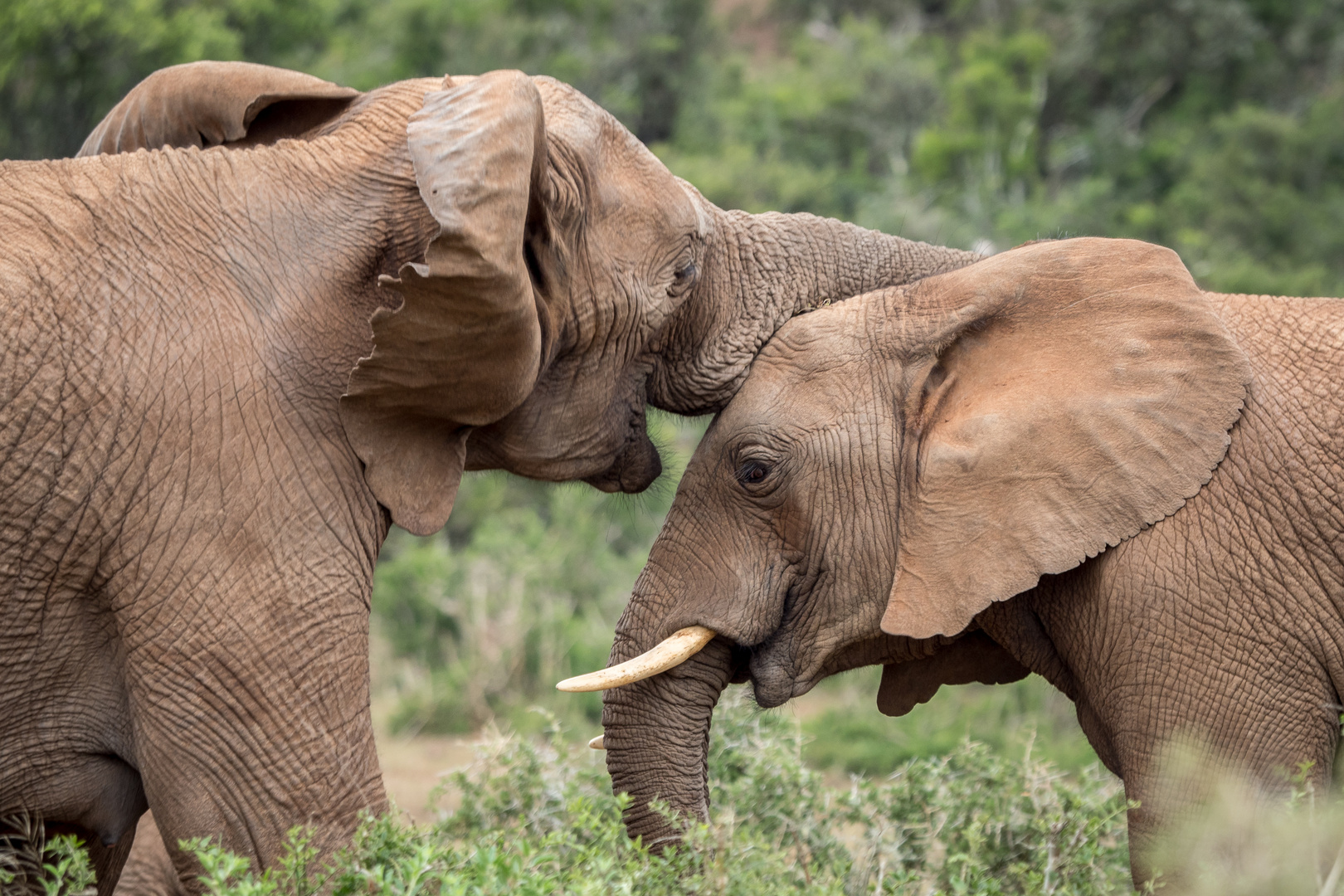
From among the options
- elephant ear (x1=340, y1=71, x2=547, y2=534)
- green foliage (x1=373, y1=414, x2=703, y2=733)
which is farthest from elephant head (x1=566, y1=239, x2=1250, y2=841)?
green foliage (x1=373, y1=414, x2=703, y2=733)

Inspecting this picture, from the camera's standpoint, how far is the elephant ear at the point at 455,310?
3090mm

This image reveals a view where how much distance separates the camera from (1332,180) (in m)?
12.3

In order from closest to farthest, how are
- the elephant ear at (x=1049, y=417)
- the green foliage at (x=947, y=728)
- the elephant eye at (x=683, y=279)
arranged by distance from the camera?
the elephant ear at (x=1049, y=417) < the elephant eye at (x=683, y=279) < the green foliage at (x=947, y=728)

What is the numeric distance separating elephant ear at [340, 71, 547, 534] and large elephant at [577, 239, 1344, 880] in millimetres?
646

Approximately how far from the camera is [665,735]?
380cm

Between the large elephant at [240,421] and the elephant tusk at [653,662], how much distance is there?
55 centimetres

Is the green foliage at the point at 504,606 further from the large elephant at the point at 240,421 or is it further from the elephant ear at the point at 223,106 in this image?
the large elephant at the point at 240,421

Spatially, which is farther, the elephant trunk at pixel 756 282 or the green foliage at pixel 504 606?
the green foliage at pixel 504 606

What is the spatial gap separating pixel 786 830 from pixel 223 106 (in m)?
2.49

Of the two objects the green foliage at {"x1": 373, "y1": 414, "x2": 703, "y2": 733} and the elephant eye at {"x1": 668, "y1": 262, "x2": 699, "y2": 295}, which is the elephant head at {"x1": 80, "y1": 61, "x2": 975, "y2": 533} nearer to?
the elephant eye at {"x1": 668, "y1": 262, "x2": 699, "y2": 295}

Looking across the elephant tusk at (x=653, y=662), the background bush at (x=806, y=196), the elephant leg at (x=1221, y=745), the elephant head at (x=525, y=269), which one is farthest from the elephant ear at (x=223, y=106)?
the elephant leg at (x=1221, y=745)

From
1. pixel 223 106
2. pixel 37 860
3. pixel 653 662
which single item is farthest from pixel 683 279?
pixel 37 860

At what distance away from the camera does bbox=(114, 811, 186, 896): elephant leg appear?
4816 mm

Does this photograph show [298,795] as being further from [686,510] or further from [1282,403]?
[1282,403]
